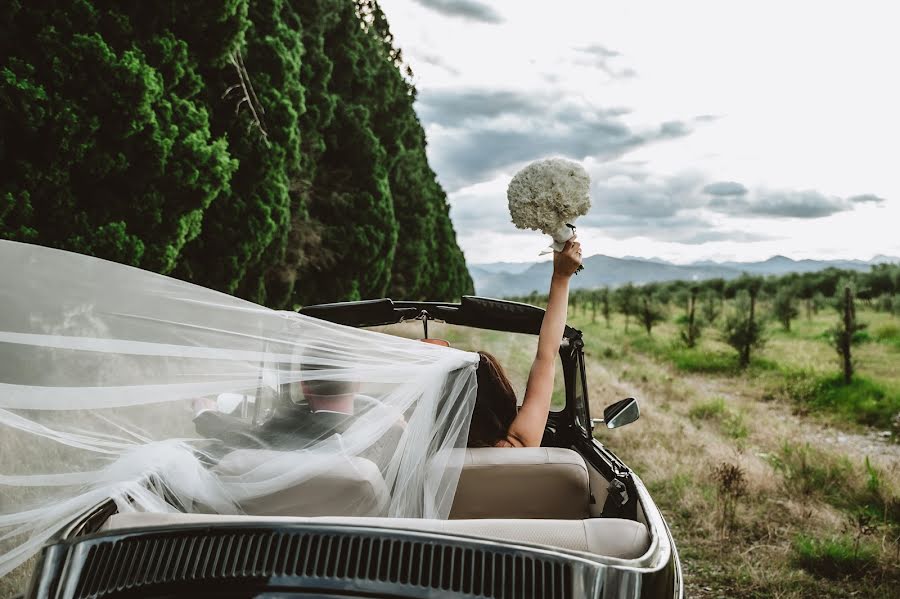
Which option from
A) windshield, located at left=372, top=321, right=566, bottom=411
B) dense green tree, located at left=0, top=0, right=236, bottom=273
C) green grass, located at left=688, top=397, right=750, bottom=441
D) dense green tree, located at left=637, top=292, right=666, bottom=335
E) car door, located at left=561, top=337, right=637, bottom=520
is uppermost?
dense green tree, located at left=0, top=0, right=236, bottom=273

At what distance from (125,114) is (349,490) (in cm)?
779

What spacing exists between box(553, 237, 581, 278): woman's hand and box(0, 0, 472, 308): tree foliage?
6.47 meters

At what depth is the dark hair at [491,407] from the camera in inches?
121

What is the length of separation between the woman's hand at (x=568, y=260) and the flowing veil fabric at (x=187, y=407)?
0.66 m

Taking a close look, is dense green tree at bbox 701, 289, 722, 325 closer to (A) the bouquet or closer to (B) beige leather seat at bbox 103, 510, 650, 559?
(A) the bouquet

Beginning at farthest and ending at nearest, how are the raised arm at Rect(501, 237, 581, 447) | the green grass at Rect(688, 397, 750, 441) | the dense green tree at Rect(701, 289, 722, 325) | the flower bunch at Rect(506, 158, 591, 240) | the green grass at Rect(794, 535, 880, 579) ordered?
the dense green tree at Rect(701, 289, 722, 325), the green grass at Rect(688, 397, 750, 441), the green grass at Rect(794, 535, 880, 579), the raised arm at Rect(501, 237, 581, 447), the flower bunch at Rect(506, 158, 591, 240)

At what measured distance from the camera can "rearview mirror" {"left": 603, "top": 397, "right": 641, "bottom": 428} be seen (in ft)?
11.7

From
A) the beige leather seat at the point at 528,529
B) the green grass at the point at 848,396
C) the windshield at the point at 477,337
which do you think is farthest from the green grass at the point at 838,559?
the green grass at the point at 848,396

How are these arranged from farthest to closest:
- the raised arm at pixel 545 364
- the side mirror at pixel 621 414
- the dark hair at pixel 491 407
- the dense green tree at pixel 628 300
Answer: the dense green tree at pixel 628 300 → the side mirror at pixel 621 414 → the dark hair at pixel 491 407 → the raised arm at pixel 545 364

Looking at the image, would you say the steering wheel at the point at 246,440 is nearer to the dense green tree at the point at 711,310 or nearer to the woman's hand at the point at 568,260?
the woman's hand at the point at 568,260

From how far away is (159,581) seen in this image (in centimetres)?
144

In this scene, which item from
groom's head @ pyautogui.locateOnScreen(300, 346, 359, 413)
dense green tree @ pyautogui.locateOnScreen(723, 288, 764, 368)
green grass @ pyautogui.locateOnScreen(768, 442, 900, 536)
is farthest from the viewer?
dense green tree @ pyautogui.locateOnScreen(723, 288, 764, 368)

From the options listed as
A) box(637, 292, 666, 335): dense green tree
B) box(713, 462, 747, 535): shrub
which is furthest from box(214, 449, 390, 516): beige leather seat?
box(637, 292, 666, 335): dense green tree

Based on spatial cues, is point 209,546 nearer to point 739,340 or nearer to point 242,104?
point 242,104
